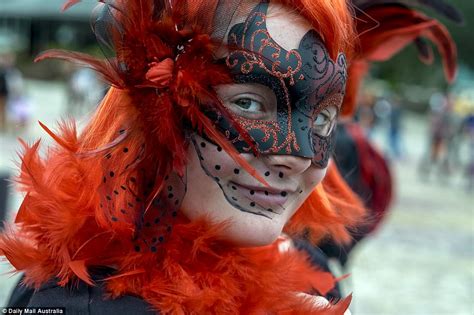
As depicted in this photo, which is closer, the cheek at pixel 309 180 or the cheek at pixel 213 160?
the cheek at pixel 213 160

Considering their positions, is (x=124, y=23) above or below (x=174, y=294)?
above

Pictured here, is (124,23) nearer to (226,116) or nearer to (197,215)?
(226,116)

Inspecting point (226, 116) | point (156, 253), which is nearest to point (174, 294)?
point (156, 253)

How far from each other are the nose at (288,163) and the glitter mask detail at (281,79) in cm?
1

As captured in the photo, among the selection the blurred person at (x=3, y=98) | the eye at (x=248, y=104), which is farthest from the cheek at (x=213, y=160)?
the blurred person at (x=3, y=98)

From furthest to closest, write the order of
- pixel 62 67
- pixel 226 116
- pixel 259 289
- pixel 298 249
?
pixel 62 67 < pixel 298 249 < pixel 259 289 < pixel 226 116

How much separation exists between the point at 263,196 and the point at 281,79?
0.85ft

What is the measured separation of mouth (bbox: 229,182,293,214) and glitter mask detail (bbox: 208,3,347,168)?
84 mm

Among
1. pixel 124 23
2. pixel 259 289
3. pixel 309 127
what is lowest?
pixel 259 289

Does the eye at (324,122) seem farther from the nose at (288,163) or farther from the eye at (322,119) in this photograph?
the nose at (288,163)

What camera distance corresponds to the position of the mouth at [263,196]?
151 centimetres

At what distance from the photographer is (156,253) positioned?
153cm

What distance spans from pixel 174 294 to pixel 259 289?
0.21 m

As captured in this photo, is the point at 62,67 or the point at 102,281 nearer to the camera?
the point at 102,281
